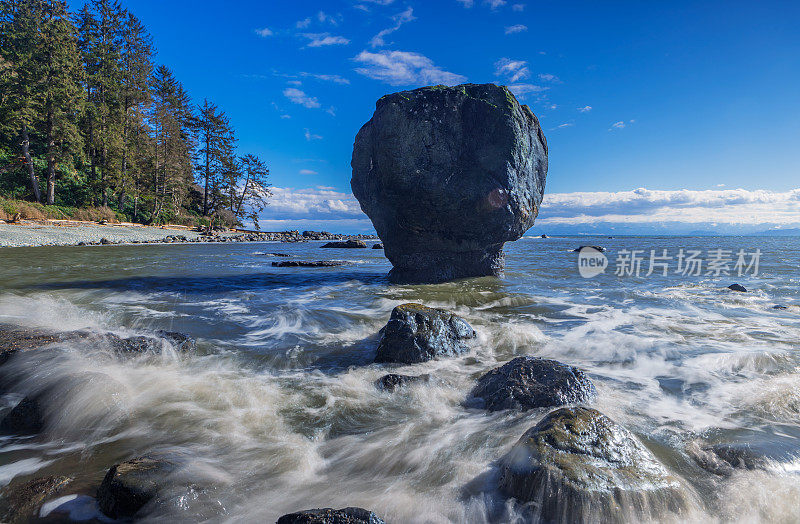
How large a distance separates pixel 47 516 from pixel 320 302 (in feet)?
22.7

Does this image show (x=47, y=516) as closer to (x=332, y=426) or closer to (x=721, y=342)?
(x=332, y=426)

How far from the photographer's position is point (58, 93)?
29094 mm

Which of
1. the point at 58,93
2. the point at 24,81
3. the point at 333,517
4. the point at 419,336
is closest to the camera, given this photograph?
the point at 333,517

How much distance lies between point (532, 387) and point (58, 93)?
133 ft

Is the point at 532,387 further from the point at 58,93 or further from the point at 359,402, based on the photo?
the point at 58,93

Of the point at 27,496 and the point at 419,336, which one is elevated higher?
the point at 419,336

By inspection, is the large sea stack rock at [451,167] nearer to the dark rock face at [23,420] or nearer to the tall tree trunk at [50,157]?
the dark rock face at [23,420]

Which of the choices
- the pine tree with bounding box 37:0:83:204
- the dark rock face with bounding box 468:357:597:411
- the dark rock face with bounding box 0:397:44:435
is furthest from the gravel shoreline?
the dark rock face with bounding box 468:357:597:411

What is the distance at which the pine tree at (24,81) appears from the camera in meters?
27.6

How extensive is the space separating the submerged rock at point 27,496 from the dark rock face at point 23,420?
1.05 m

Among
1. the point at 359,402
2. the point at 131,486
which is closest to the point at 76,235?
the point at 359,402

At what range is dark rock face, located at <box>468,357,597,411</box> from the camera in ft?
12.5

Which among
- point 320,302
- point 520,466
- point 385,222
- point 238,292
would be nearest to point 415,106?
point 385,222

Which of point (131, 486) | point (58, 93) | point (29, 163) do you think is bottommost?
point (131, 486)
